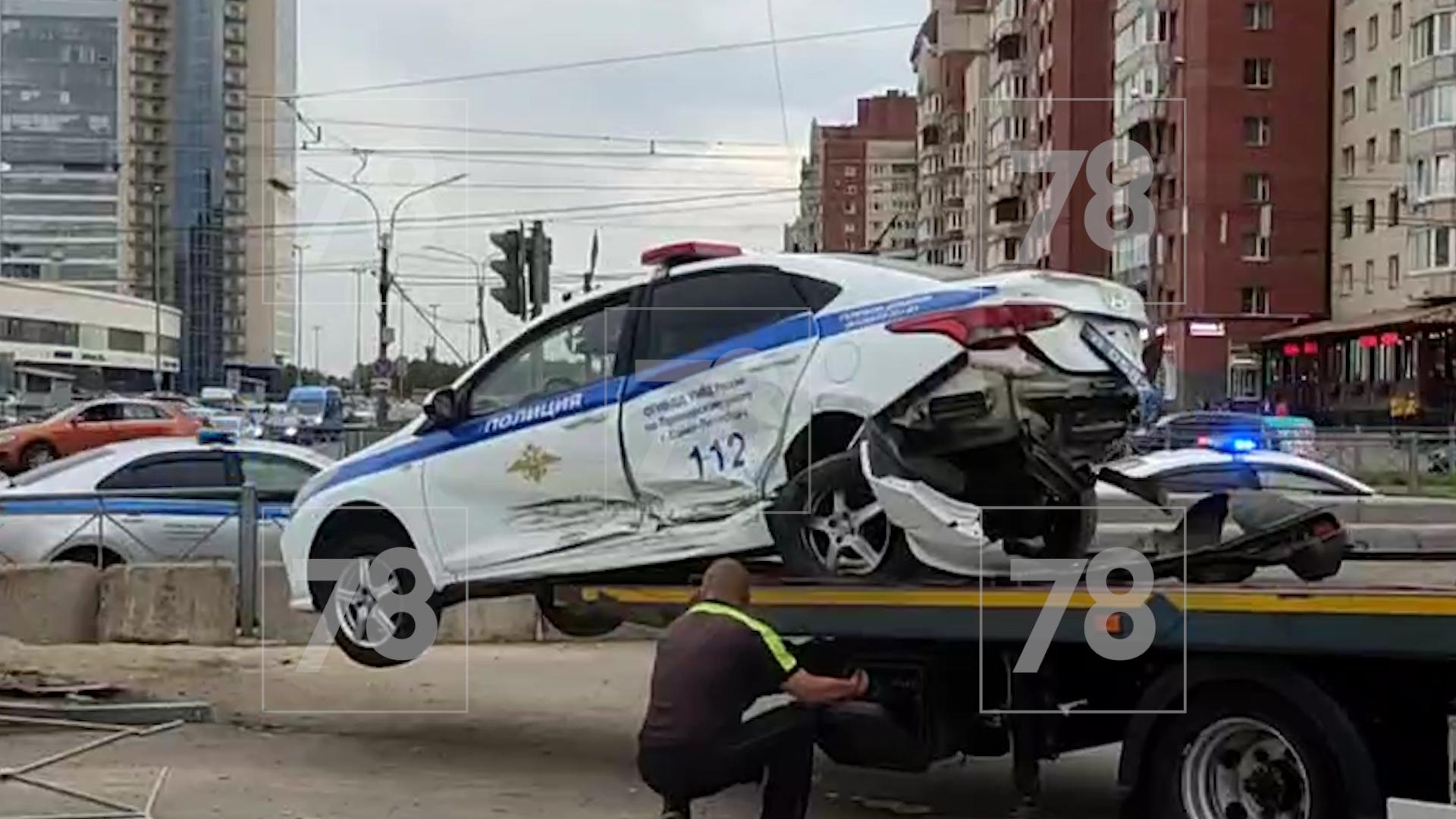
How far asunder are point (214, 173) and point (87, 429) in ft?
16.9

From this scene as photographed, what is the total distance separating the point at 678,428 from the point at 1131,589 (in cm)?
261

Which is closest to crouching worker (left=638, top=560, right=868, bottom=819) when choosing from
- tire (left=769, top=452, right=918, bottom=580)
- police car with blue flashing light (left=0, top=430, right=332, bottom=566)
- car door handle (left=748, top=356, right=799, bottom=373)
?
tire (left=769, top=452, right=918, bottom=580)

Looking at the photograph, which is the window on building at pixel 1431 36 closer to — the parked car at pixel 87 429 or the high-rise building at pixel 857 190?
the high-rise building at pixel 857 190

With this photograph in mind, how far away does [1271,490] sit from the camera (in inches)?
509

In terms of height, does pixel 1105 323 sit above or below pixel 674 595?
above

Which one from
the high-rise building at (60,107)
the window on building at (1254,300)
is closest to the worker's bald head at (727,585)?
the high-rise building at (60,107)

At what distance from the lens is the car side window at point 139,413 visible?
3516cm

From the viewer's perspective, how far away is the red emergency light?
31.0 ft

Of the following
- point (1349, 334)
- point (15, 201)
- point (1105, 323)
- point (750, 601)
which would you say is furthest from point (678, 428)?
point (1349, 334)

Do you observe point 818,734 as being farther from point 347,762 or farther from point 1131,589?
point 347,762

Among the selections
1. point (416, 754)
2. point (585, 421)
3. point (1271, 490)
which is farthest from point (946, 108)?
point (585, 421)

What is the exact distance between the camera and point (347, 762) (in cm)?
987

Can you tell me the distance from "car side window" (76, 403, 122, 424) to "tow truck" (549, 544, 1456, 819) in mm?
28919

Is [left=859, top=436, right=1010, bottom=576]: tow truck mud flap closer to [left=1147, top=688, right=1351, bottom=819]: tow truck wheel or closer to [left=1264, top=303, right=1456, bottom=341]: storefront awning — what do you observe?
[left=1147, top=688, right=1351, bottom=819]: tow truck wheel
